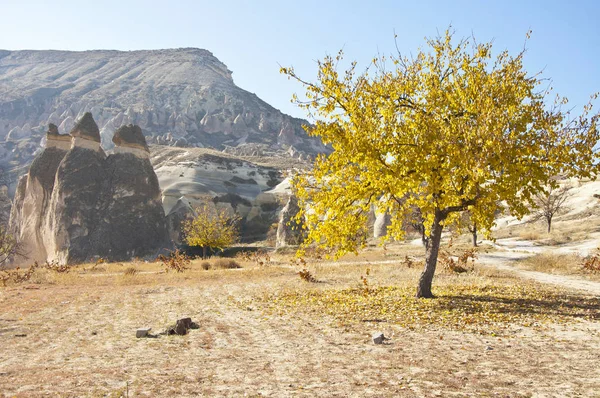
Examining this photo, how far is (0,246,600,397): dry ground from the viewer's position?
17.1 ft

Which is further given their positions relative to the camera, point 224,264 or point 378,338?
point 224,264

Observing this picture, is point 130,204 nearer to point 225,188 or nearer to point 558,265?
point 225,188

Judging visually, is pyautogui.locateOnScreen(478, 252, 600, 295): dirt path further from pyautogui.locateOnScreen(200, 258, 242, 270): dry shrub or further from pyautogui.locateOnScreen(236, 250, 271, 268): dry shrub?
pyautogui.locateOnScreen(200, 258, 242, 270): dry shrub

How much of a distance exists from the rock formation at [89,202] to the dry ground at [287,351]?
30.3m

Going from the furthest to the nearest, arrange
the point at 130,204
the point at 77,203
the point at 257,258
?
the point at 130,204 < the point at 77,203 < the point at 257,258

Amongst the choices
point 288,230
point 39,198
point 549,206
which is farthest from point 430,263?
point 39,198

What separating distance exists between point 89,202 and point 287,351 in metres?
42.3

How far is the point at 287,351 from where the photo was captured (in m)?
7.14

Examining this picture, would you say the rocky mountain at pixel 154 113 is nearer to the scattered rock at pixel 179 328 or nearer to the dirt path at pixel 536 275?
the dirt path at pixel 536 275

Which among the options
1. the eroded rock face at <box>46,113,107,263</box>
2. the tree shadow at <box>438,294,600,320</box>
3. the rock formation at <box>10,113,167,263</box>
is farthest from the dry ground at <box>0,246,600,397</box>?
the rock formation at <box>10,113,167,263</box>

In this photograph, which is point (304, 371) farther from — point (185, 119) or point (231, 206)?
point (185, 119)

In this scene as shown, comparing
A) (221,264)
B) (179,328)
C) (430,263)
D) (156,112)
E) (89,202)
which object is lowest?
(221,264)

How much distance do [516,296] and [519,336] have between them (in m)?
5.33

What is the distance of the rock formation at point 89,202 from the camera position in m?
41.9
